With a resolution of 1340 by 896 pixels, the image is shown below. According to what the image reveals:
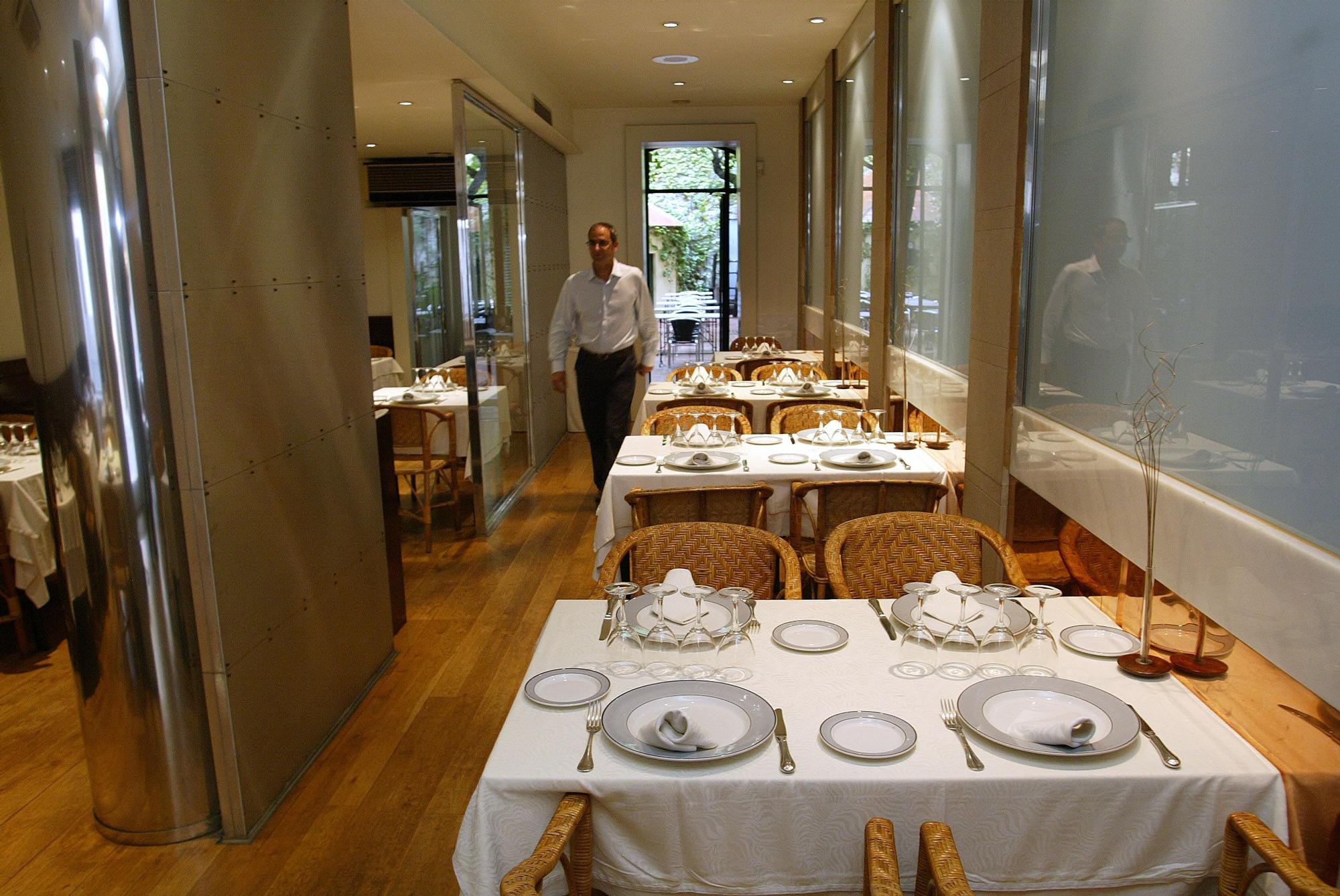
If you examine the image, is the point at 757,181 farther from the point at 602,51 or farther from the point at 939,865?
the point at 939,865

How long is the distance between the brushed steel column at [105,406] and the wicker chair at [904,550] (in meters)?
1.85

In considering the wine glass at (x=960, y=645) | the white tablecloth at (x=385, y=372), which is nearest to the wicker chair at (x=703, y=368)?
the white tablecloth at (x=385, y=372)

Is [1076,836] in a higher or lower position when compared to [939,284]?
lower

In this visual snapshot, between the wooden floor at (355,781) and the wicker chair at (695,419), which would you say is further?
the wicker chair at (695,419)

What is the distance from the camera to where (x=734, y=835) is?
1648 millimetres

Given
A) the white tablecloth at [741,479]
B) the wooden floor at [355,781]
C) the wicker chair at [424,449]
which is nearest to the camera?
the wooden floor at [355,781]

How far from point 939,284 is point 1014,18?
1.55 m

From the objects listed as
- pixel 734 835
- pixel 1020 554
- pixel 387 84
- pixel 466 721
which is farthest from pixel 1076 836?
pixel 387 84

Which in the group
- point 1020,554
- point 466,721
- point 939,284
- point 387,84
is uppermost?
point 387,84

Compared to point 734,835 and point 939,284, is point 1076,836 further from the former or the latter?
point 939,284

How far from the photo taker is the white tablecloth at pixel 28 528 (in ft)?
13.5

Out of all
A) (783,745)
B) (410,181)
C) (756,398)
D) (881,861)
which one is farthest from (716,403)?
(410,181)

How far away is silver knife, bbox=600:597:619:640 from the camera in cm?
227

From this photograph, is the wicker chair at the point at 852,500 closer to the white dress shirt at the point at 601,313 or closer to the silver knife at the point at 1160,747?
the silver knife at the point at 1160,747
